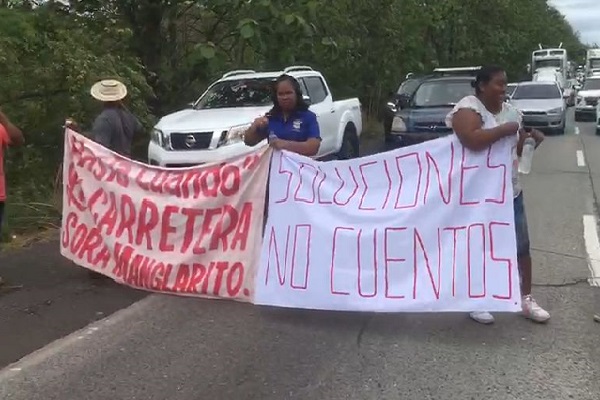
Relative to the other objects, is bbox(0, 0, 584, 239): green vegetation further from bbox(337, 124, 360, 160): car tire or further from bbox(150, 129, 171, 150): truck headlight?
bbox(337, 124, 360, 160): car tire

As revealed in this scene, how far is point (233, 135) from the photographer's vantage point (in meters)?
10.2

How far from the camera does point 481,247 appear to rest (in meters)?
5.01

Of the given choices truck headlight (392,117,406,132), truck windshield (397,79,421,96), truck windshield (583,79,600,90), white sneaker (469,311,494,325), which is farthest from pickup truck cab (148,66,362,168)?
truck windshield (583,79,600,90)

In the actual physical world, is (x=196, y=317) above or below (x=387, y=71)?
below

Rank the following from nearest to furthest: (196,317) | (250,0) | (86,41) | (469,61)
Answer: (196,317) < (86,41) < (250,0) < (469,61)

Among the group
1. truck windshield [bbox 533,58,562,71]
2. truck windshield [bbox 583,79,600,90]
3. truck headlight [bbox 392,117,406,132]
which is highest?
truck windshield [bbox 533,58,562,71]

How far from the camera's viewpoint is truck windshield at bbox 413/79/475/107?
585 inches

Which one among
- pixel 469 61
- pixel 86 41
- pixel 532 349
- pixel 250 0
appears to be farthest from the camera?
pixel 469 61

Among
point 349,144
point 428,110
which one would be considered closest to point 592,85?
point 428,110

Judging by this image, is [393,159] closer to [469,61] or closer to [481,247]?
[481,247]

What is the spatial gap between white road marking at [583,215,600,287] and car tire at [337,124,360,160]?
15.3 feet

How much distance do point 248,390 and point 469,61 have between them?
3188 centimetres

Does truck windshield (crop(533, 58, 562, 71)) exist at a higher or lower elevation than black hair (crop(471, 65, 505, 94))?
higher

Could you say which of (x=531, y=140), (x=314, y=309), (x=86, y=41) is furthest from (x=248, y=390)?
(x=86, y=41)
